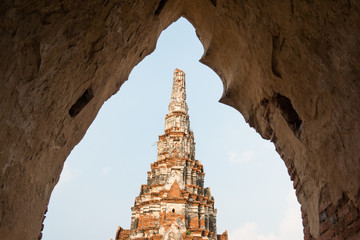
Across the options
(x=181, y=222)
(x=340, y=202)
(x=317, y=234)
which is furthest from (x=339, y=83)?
(x=181, y=222)

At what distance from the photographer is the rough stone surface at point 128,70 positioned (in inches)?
78.1

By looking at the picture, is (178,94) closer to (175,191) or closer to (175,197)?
(175,191)

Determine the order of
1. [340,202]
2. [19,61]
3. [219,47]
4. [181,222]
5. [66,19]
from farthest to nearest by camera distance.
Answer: [181,222] < [219,47] < [340,202] < [66,19] < [19,61]

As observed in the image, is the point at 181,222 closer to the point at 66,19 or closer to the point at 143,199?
the point at 143,199

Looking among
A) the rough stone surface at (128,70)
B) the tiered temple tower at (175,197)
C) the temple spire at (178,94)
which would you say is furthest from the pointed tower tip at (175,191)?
the rough stone surface at (128,70)

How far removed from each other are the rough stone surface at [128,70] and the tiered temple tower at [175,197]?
11583 millimetres

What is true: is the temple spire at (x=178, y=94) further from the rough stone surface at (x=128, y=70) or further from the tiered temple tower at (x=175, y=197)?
the rough stone surface at (x=128, y=70)

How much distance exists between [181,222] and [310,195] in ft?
38.8

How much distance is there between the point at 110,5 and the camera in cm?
261

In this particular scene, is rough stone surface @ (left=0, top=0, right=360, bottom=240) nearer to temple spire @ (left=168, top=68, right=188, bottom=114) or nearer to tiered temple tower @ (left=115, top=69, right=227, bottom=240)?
tiered temple tower @ (left=115, top=69, right=227, bottom=240)

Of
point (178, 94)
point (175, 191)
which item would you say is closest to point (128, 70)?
point (175, 191)

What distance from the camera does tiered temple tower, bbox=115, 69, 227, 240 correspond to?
14516 mm

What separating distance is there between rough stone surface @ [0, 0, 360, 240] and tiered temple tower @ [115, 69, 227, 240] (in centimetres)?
1158

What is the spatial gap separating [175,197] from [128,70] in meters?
12.2
